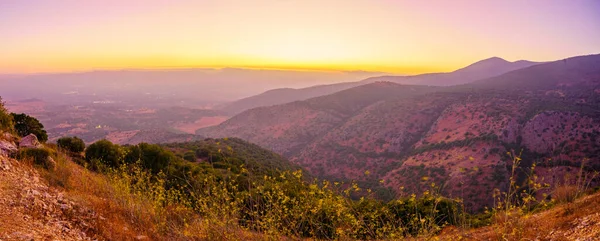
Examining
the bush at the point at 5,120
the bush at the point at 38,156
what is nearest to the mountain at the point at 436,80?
the bush at the point at 5,120

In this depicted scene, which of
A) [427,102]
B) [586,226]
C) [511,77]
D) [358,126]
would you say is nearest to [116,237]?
[586,226]

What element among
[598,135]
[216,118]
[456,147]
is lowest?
[216,118]

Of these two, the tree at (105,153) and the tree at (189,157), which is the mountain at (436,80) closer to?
the tree at (189,157)

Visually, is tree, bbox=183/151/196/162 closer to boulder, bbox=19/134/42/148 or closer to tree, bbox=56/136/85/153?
tree, bbox=56/136/85/153

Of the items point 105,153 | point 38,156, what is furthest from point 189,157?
point 38,156

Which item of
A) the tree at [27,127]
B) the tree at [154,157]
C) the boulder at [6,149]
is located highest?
the boulder at [6,149]

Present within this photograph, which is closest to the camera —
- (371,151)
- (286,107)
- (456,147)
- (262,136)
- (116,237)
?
(116,237)

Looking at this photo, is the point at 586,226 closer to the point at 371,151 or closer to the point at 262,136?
the point at 371,151
